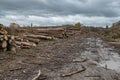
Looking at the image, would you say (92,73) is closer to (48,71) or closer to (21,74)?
(48,71)

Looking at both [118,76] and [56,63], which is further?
[56,63]

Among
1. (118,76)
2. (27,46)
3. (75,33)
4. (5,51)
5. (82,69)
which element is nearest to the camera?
(118,76)

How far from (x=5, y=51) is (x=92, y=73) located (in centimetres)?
544

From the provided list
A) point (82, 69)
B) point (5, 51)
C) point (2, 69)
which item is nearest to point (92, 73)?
point (82, 69)

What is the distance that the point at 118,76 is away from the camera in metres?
8.22

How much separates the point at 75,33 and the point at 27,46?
20.9m

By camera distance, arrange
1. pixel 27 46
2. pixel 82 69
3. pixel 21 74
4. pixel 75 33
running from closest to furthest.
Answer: pixel 21 74
pixel 82 69
pixel 27 46
pixel 75 33

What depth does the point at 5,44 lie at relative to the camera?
11.8 m

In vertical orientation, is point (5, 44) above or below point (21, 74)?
above

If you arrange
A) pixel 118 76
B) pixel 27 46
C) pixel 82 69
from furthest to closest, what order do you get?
1. pixel 27 46
2. pixel 82 69
3. pixel 118 76

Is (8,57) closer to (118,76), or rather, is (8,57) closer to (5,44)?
(5,44)

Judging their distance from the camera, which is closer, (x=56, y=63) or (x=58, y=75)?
(x=58, y=75)

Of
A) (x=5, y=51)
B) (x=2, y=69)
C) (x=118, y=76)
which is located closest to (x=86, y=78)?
(x=118, y=76)

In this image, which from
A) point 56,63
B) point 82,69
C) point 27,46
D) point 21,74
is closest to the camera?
point 21,74
